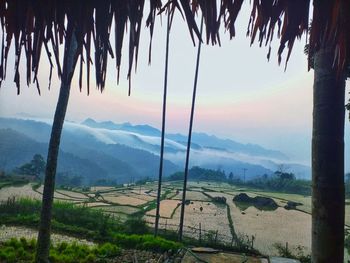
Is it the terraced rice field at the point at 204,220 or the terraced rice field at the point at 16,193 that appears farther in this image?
the terraced rice field at the point at 16,193

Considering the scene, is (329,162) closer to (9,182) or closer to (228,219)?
(228,219)

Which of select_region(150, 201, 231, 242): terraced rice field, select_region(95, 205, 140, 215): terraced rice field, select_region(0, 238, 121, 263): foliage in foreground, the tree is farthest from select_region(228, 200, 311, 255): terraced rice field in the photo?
the tree

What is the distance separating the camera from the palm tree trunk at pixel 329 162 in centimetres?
148

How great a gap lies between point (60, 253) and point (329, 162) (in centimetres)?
973

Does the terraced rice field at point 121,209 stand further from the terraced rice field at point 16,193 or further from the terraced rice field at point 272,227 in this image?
the terraced rice field at point 272,227

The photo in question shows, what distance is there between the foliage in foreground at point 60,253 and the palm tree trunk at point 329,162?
843 cm

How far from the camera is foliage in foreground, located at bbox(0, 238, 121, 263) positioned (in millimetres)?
8570

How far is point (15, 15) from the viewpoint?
122cm

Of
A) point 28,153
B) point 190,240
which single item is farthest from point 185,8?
point 28,153

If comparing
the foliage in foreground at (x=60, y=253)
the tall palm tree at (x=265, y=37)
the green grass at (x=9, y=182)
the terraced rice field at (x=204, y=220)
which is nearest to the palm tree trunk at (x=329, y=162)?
the tall palm tree at (x=265, y=37)

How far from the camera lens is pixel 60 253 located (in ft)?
31.9

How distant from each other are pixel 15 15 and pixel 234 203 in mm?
32513

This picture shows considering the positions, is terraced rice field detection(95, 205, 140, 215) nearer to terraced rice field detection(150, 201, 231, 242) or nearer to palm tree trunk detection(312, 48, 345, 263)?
terraced rice field detection(150, 201, 231, 242)

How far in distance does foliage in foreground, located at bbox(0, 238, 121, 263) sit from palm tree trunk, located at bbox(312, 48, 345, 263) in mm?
8435
